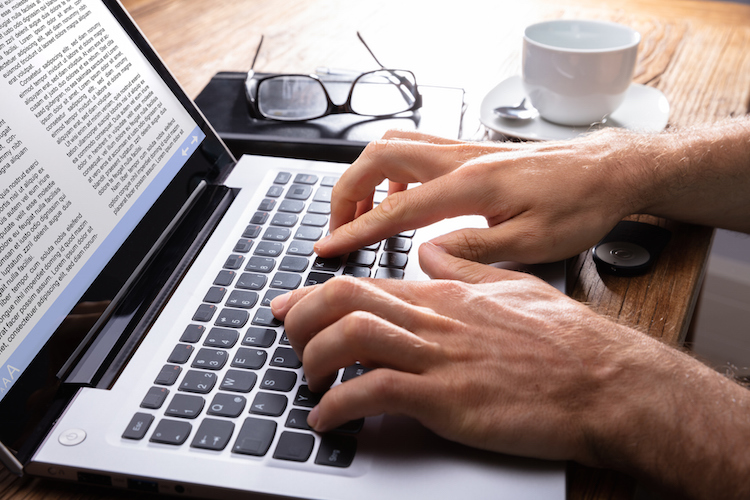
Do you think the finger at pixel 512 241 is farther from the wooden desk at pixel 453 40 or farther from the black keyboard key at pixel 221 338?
the black keyboard key at pixel 221 338

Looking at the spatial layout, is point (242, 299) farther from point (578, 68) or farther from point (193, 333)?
point (578, 68)

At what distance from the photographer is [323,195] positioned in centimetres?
66

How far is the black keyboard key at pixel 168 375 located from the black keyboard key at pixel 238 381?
4 cm

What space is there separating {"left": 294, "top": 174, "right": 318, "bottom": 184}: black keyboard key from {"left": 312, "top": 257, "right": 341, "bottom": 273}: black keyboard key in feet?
0.45

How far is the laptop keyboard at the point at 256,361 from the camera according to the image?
0.40m

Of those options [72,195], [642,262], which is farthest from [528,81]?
[72,195]

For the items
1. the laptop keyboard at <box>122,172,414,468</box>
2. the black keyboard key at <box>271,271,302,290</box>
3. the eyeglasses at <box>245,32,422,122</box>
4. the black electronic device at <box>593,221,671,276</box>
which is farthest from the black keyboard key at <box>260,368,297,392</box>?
the eyeglasses at <box>245,32,422,122</box>

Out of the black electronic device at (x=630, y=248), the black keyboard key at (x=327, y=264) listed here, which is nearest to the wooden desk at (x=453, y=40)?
the black electronic device at (x=630, y=248)

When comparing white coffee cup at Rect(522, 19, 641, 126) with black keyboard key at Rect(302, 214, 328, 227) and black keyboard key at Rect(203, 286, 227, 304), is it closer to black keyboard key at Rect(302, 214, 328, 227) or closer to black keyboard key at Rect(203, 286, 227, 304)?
black keyboard key at Rect(302, 214, 328, 227)

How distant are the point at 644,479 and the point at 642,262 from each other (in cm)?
24

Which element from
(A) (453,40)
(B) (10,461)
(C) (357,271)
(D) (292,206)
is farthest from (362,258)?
(A) (453,40)

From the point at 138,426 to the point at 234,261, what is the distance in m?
0.20

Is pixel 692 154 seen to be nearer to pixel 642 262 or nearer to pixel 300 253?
pixel 642 262

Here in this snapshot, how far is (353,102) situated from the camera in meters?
0.83
